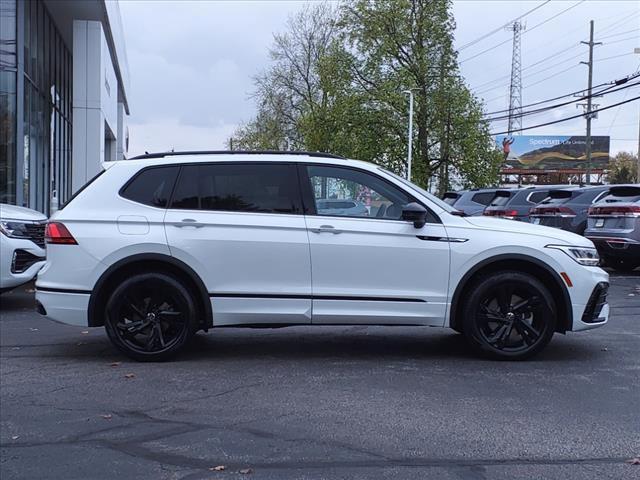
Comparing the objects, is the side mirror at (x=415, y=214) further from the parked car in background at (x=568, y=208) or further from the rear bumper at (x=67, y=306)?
the parked car in background at (x=568, y=208)

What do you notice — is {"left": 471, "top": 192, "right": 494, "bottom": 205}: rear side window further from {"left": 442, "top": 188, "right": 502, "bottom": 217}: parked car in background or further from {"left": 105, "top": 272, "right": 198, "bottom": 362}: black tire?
{"left": 105, "top": 272, "right": 198, "bottom": 362}: black tire

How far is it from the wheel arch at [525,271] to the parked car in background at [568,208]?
871 centimetres

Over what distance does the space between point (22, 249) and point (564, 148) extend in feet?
265

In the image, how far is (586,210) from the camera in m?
14.7

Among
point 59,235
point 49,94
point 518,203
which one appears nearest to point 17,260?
point 59,235

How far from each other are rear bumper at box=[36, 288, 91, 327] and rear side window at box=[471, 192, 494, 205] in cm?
1412

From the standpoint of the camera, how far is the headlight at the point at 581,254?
6305 millimetres

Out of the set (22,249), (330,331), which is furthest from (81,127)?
(330,331)

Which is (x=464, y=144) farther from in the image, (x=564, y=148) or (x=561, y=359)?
(x=564, y=148)

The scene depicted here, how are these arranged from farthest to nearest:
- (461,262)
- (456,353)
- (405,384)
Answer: (456,353) → (461,262) → (405,384)

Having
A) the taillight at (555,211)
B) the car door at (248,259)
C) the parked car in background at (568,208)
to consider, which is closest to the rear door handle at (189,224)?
the car door at (248,259)

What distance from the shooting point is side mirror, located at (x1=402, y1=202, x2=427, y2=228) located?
6.13m

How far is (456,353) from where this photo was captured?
22.3 ft

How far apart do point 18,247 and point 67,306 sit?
3391mm
